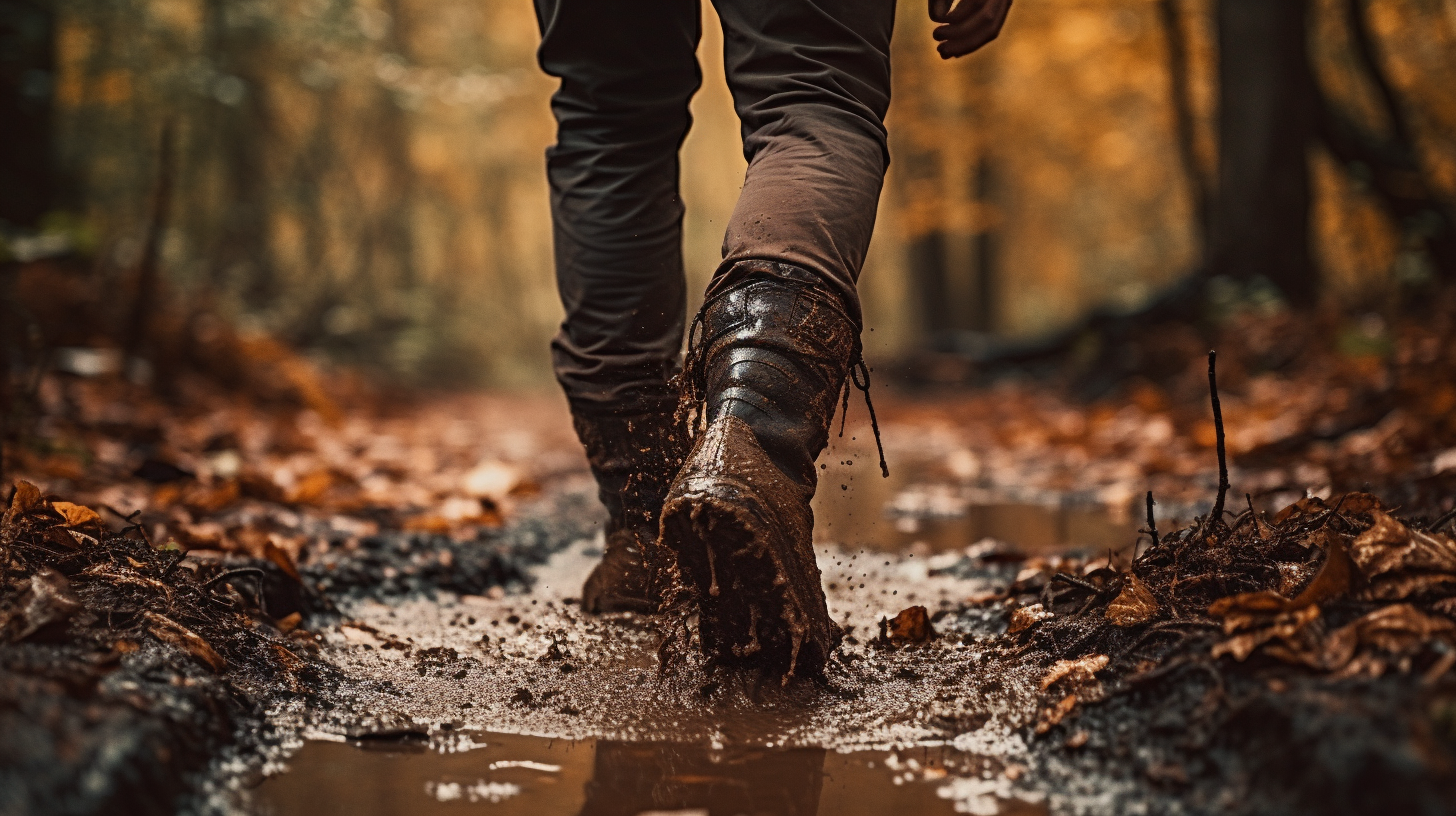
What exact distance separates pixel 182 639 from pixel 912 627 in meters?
1.01

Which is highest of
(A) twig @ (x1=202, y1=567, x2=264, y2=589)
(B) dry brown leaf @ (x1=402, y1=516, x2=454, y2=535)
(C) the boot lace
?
(B) dry brown leaf @ (x1=402, y1=516, x2=454, y2=535)

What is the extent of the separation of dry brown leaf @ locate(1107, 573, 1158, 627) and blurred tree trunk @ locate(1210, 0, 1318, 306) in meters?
5.89

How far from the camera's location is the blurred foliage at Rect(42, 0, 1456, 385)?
8.20 m

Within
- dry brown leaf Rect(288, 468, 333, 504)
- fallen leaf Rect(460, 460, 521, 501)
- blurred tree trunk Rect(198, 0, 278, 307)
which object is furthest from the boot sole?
blurred tree trunk Rect(198, 0, 278, 307)

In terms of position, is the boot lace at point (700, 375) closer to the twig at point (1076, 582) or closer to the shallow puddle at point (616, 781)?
the twig at point (1076, 582)

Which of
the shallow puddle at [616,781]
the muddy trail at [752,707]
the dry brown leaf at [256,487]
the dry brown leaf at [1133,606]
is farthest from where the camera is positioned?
the dry brown leaf at [256,487]

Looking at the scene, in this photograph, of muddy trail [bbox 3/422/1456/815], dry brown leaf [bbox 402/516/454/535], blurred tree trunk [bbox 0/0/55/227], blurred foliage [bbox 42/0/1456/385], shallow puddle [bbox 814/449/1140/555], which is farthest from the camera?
blurred foliage [bbox 42/0/1456/385]

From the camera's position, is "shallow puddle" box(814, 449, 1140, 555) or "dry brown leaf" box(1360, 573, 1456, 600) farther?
"shallow puddle" box(814, 449, 1140, 555)

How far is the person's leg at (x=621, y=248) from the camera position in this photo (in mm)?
1985

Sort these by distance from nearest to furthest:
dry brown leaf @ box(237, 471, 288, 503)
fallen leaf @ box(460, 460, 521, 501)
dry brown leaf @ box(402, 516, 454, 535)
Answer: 1. dry brown leaf @ box(402, 516, 454, 535)
2. dry brown leaf @ box(237, 471, 288, 503)
3. fallen leaf @ box(460, 460, 521, 501)

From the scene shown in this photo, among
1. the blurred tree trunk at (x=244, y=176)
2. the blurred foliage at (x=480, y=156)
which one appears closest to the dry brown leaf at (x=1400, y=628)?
the blurred foliage at (x=480, y=156)

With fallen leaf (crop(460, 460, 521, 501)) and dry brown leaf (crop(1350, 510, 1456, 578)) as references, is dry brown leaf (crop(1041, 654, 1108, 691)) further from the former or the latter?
fallen leaf (crop(460, 460, 521, 501))

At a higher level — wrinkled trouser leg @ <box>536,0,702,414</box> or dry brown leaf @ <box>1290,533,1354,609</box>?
wrinkled trouser leg @ <box>536,0,702,414</box>

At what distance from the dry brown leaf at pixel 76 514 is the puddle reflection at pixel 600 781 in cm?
58
